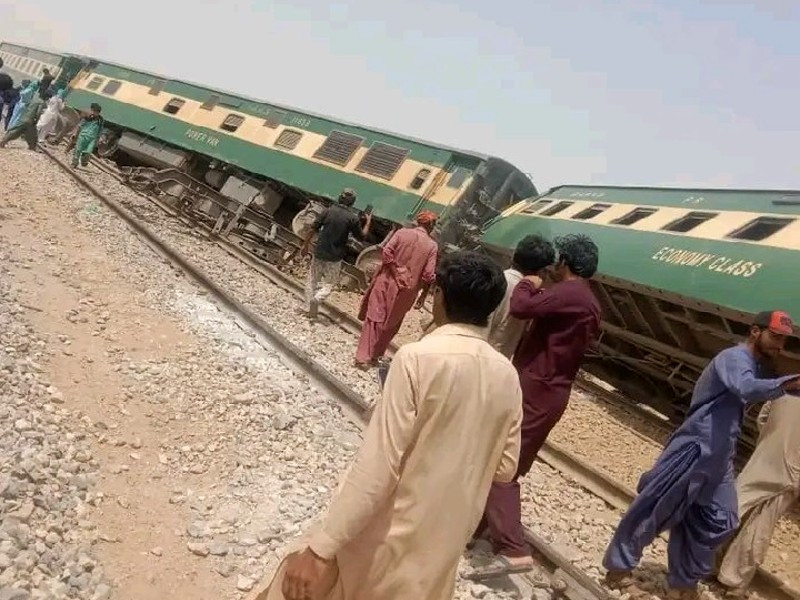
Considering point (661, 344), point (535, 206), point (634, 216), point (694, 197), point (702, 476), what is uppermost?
point (694, 197)

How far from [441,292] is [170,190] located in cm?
1367

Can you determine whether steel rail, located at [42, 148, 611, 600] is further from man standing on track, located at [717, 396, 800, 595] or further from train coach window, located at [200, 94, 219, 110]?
train coach window, located at [200, 94, 219, 110]

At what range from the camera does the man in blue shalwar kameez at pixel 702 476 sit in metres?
3.69

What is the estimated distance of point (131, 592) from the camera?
3.01 meters

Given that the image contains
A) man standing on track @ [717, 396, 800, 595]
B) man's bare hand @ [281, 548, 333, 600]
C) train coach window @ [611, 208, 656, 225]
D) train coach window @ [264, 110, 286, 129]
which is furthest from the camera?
train coach window @ [264, 110, 286, 129]

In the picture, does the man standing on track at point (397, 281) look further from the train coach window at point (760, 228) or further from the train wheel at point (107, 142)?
the train wheel at point (107, 142)

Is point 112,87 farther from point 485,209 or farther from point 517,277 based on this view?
point 517,277

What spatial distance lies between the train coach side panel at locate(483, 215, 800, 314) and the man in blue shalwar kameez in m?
3.35

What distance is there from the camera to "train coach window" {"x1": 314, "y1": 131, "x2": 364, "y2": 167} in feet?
43.7

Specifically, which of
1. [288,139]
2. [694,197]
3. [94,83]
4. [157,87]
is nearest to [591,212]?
[694,197]

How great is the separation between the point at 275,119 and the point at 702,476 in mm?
12935

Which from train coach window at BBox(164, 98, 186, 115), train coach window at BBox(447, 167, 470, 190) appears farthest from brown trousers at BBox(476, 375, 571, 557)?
train coach window at BBox(164, 98, 186, 115)

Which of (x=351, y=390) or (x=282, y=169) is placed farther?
(x=282, y=169)

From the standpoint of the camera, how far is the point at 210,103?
16734 millimetres
